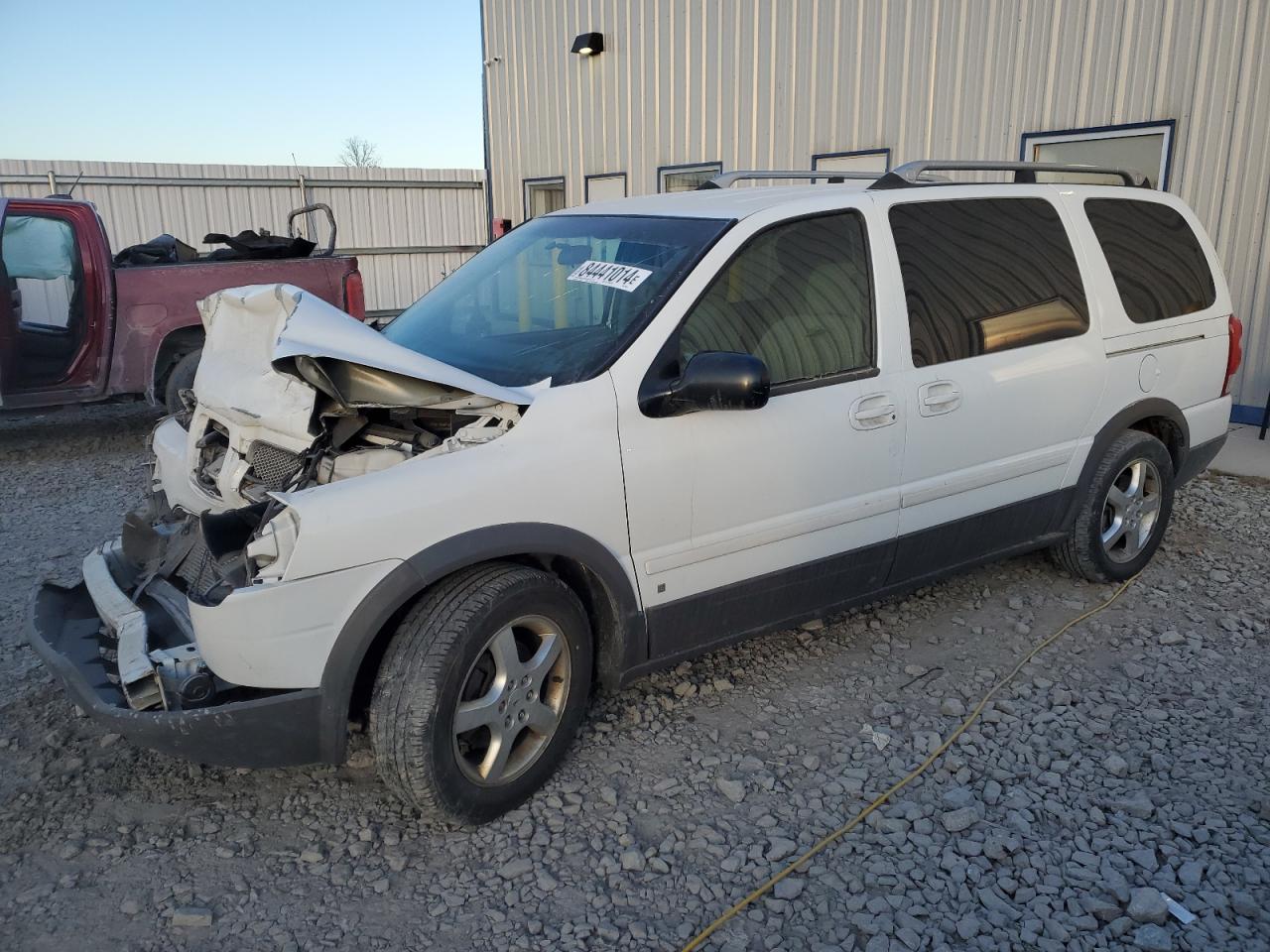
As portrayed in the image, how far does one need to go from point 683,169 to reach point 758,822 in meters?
9.92

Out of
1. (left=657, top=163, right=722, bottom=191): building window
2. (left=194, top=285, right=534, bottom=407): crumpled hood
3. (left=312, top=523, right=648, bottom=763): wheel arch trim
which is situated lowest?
(left=312, top=523, right=648, bottom=763): wheel arch trim

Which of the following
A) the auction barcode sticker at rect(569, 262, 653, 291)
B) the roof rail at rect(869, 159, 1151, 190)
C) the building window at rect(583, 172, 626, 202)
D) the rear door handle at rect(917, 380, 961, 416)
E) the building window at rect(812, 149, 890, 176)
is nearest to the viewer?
the auction barcode sticker at rect(569, 262, 653, 291)

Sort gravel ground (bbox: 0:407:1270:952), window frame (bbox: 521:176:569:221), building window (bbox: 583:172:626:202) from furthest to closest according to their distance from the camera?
window frame (bbox: 521:176:569:221)
building window (bbox: 583:172:626:202)
gravel ground (bbox: 0:407:1270:952)

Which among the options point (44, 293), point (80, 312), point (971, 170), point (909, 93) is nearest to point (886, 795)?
point (971, 170)

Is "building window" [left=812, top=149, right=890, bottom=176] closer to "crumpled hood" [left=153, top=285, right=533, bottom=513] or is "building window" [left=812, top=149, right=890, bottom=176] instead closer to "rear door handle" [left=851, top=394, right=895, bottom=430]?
→ "rear door handle" [left=851, top=394, right=895, bottom=430]

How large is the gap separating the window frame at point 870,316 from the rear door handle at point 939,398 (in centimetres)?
23

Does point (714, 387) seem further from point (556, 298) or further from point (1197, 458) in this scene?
point (1197, 458)

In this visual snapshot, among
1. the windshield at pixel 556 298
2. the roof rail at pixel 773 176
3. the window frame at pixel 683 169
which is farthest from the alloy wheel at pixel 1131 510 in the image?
the window frame at pixel 683 169

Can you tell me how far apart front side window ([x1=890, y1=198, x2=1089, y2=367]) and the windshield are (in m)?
0.88

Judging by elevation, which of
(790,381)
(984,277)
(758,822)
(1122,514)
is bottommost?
(758,822)

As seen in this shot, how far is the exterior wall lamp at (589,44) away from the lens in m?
12.6

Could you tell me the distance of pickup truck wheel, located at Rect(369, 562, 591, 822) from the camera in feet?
9.20

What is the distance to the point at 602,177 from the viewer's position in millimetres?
13008

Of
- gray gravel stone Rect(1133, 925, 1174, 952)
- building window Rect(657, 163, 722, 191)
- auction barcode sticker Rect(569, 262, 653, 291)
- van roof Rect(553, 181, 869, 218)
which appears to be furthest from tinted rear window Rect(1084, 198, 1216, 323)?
building window Rect(657, 163, 722, 191)
